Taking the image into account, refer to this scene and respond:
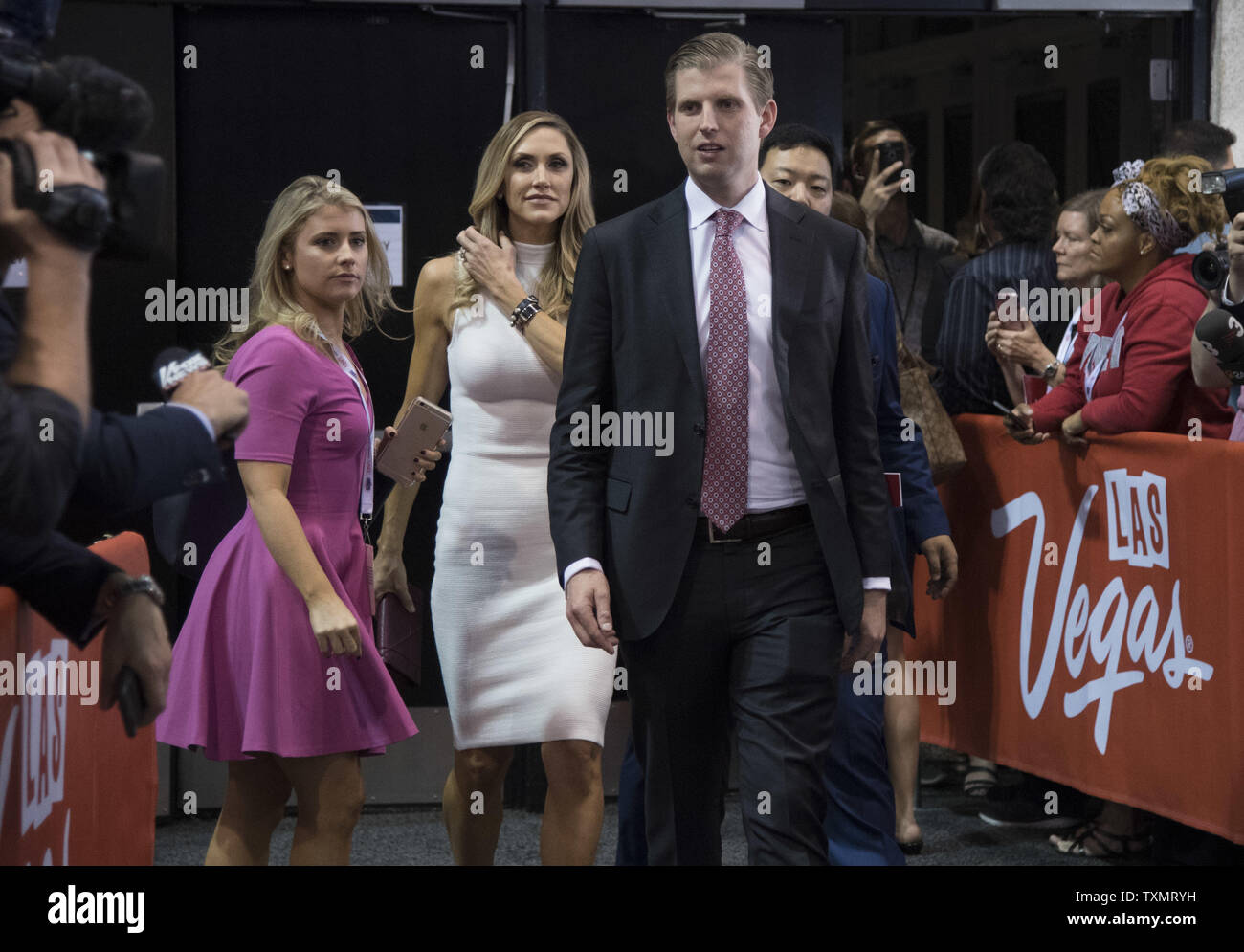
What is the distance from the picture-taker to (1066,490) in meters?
5.30

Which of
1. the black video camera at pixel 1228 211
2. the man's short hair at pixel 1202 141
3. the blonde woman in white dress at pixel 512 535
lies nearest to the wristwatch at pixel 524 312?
the blonde woman in white dress at pixel 512 535

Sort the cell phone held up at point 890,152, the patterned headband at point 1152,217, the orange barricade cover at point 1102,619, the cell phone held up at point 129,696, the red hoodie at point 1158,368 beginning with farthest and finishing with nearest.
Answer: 1. the cell phone held up at point 890,152
2. the patterned headband at point 1152,217
3. the red hoodie at point 1158,368
4. the orange barricade cover at point 1102,619
5. the cell phone held up at point 129,696

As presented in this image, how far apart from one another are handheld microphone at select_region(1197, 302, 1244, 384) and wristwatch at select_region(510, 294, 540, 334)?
1.75 meters

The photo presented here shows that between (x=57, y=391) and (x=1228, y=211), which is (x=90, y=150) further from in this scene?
(x=1228, y=211)

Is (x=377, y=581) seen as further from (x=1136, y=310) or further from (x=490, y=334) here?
(x=1136, y=310)

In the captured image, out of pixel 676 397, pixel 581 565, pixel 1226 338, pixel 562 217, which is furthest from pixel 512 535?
pixel 1226 338

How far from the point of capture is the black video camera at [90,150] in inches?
82.5

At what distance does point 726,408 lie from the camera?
3.29m

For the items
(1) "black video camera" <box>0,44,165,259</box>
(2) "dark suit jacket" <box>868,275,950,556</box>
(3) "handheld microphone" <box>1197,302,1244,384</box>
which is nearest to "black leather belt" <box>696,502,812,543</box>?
(2) "dark suit jacket" <box>868,275,950,556</box>

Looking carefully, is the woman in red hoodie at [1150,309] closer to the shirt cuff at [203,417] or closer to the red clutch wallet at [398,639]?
the red clutch wallet at [398,639]

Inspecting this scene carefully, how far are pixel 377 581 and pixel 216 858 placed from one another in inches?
36.7

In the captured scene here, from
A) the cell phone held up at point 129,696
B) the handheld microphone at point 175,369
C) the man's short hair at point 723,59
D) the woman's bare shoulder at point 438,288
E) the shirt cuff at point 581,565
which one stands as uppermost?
the man's short hair at point 723,59

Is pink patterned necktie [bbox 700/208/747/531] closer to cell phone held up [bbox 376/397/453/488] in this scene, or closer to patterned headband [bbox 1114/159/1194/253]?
cell phone held up [bbox 376/397/453/488]

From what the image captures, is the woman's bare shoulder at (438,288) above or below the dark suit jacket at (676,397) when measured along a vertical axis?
above
